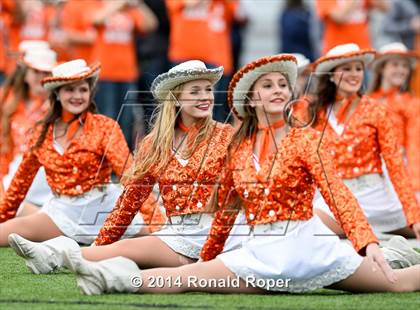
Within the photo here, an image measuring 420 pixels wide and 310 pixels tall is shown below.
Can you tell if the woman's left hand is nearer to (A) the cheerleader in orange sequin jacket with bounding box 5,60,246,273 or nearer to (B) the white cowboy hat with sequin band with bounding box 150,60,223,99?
(A) the cheerleader in orange sequin jacket with bounding box 5,60,246,273

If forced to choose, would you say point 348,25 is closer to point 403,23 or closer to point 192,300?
point 403,23

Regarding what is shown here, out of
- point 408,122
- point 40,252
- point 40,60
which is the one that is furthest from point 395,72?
point 40,252

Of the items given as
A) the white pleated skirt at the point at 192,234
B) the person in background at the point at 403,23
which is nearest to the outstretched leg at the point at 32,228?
the white pleated skirt at the point at 192,234

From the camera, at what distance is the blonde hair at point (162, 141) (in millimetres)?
6773

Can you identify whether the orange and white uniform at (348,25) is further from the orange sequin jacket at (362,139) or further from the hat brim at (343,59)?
the orange sequin jacket at (362,139)

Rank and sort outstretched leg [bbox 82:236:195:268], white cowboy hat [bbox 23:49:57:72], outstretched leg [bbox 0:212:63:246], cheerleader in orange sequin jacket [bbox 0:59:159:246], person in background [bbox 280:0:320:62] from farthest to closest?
person in background [bbox 280:0:320:62]
white cowboy hat [bbox 23:49:57:72]
cheerleader in orange sequin jacket [bbox 0:59:159:246]
outstretched leg [bbox 0:212:63:246]
outstretched leg [bbox 82:236:195:268]

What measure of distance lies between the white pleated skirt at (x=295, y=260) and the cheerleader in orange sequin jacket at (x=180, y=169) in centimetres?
70

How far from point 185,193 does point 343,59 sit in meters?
2.16

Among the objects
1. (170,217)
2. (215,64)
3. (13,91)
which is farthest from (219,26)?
(170,217)

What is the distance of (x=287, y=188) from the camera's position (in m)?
6.12

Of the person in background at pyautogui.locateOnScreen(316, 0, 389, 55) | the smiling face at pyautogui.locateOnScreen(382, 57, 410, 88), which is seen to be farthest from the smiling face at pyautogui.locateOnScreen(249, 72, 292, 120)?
the person in background at pyautogui.locateOnScreen(316, 0, 389, 55)

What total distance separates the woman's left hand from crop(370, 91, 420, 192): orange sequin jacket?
4.58 metres

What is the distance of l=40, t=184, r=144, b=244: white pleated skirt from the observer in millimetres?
8227

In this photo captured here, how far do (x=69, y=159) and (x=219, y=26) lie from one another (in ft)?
15.6
